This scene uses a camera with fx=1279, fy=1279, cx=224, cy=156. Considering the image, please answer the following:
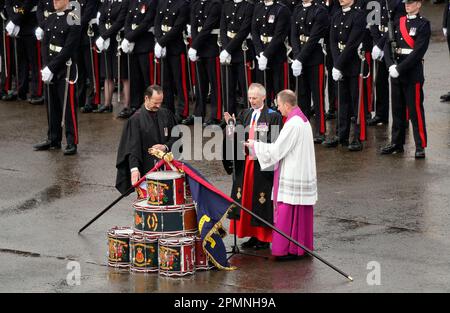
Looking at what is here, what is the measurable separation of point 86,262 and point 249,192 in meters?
1.88

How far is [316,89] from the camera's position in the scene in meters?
18.6

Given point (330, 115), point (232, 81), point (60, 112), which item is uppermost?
point (232, 81)

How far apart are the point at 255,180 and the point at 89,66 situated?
28.0 feet

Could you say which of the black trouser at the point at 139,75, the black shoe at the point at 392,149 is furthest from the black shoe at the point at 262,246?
the black trouser at the point at 139,75

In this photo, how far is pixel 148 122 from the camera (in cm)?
1373

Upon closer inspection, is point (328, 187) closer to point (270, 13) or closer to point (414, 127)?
point (414, 127)

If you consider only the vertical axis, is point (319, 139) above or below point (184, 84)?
below

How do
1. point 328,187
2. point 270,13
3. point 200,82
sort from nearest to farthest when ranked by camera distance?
point 328,187, point 270,13, point 200,82

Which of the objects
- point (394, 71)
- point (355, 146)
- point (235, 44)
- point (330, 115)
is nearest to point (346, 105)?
point (355, 146)

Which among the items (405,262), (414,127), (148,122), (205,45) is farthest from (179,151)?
(205,45)

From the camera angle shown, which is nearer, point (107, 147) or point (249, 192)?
point (249, 192)

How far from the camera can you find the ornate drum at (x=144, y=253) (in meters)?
12.7

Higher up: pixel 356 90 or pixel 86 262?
pixel 356 90

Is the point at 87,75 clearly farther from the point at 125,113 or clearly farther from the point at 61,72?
the point at 61,72
